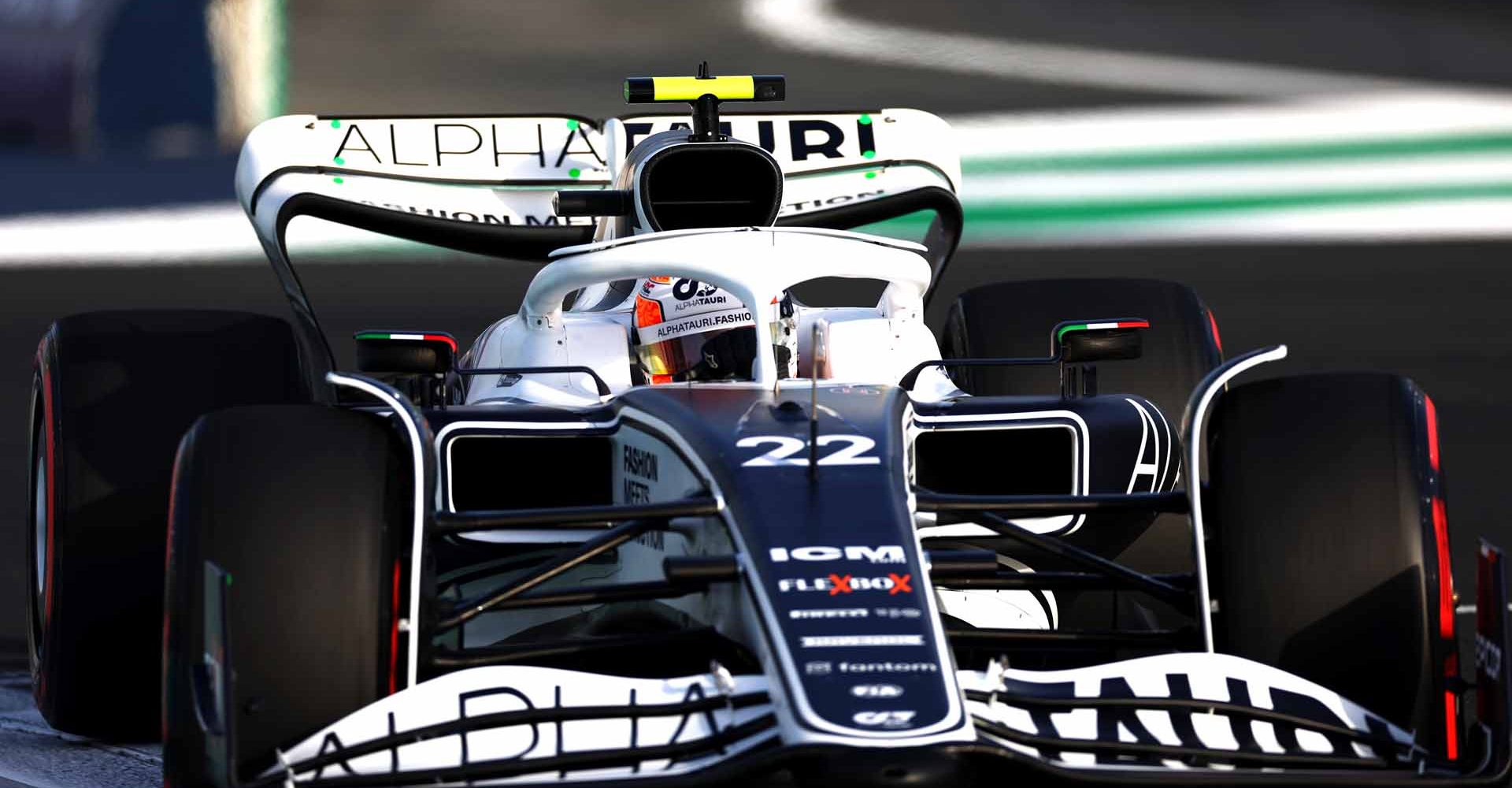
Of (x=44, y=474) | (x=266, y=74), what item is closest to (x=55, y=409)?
(x=44, y=474)

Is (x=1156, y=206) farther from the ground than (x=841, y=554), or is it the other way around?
(x=1156, y=206)

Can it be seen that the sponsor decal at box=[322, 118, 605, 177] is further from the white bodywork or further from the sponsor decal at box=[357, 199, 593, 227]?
the white bodywork

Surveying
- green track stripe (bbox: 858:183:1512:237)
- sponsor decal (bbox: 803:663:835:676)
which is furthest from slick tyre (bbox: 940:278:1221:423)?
green track stripe (bbox: 858:183:1512:237)

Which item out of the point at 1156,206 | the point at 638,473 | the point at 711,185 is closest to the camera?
the point at 638,473

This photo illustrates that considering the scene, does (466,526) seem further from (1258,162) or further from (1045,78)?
(1045,78)

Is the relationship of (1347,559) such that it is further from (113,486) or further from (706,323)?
(113,486)

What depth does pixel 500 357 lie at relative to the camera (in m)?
6.14

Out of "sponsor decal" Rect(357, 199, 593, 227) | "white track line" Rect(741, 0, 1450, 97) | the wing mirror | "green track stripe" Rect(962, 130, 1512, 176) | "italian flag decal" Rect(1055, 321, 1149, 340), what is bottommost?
the wing mirror

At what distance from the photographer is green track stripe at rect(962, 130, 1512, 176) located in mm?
18359

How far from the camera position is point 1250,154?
1892 cm

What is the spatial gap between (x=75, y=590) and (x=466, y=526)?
4.87ft

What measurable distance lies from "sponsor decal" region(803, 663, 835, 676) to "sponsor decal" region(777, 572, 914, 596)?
0.66 ft

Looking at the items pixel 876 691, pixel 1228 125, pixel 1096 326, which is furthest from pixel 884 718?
pixel 1228 125

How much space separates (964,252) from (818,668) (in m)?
10.5
